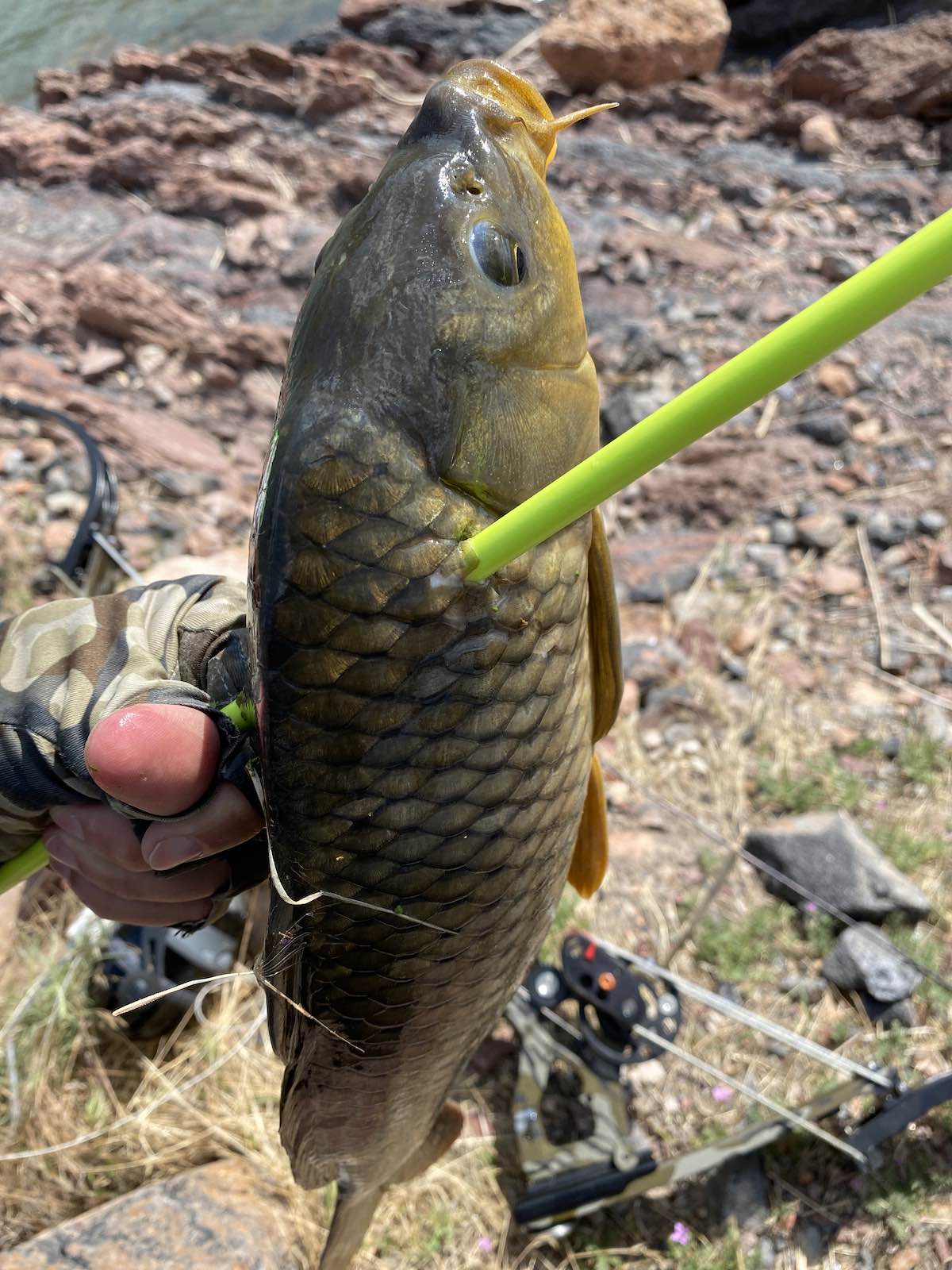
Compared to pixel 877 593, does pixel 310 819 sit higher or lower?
higher

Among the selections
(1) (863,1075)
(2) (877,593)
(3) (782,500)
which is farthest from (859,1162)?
(3) (782,500)

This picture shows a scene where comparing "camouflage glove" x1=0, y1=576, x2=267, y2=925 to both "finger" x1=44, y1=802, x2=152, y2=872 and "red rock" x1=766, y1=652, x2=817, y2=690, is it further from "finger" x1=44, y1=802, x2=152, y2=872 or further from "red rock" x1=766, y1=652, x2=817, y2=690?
"red rock" x1=766, y1=652, x2=817, y2=690

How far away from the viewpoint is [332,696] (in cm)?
88

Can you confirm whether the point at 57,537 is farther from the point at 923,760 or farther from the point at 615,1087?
the point at 923,760

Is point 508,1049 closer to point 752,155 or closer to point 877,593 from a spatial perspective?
point 877,593

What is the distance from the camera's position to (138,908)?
1.42 m

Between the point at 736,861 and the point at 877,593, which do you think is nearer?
the point at 736,861

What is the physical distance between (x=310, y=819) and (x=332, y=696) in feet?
0.44

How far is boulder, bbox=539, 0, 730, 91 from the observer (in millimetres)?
7812

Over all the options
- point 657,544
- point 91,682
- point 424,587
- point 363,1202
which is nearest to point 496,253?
point 424,587

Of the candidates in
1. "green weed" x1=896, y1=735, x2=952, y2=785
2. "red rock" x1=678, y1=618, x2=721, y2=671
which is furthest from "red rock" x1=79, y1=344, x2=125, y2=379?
"green weed" x1=896, y1=735, x2=952, y2=785

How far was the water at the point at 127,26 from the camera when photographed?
10969 millimetres

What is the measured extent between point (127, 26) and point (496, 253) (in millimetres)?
13623

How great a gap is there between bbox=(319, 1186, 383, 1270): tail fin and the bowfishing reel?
0.73 metres
